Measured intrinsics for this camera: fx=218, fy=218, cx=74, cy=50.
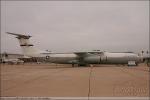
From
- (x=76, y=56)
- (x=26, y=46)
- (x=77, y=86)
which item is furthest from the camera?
(x=76, y=56)

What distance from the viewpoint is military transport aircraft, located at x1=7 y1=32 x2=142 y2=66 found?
37.2 m

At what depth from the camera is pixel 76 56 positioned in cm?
3912

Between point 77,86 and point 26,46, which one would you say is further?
point 26,46

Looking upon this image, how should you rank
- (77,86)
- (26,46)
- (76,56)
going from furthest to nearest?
(76,56)
(26,46)
(77,86)

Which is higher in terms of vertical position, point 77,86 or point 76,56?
point 76,56

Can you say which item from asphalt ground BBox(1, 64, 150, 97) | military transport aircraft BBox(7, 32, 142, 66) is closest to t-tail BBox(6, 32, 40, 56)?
military transport aircraft BBox(7, 32, 142, 66)

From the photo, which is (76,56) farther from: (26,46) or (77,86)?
(77,86)

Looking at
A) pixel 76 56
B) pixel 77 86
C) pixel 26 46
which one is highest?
pixel 26 46

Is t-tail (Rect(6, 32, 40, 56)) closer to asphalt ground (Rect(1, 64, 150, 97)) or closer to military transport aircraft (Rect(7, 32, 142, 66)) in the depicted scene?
military transport aircraft (Rect(7, 32, 142, 66))

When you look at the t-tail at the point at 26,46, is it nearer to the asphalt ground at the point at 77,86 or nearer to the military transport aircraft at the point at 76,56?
the military transport aircraft at the point at 76,56

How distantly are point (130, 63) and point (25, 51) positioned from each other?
18.7 metres

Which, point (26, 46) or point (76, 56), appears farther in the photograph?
point (76, 56)

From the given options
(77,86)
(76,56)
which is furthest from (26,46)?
(77,86)

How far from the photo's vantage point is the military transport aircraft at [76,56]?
3722cm
